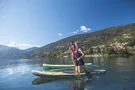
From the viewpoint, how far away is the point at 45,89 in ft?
64.2

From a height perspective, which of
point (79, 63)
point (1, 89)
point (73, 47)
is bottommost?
point (1, 89)

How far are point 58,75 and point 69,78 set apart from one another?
1.55 m

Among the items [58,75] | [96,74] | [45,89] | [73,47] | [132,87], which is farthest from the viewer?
[96,74]

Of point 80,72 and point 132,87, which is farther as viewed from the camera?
point 80,72

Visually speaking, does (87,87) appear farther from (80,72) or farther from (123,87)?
(80,72)

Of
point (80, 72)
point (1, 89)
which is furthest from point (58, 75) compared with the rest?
point (1, 89)

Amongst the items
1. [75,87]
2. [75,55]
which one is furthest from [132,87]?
[75,55]

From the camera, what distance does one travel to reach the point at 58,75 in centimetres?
2450

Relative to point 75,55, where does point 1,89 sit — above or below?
below

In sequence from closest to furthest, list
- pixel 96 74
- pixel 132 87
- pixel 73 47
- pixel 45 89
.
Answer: pixel 132 87, pixel 45 89, pixel 73 47, pixel 96 74

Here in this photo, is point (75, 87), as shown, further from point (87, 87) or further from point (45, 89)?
point (45, 89)

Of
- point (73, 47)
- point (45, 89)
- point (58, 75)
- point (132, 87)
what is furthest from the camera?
point (58, 75)

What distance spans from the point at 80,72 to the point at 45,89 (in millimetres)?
6805

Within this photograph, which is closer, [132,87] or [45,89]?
[132,87]
